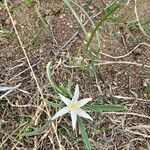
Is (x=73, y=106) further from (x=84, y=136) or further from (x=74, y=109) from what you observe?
(x=84, y=136)

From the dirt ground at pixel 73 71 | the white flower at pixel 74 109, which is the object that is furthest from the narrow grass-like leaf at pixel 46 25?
the white flower at pixel 74 109

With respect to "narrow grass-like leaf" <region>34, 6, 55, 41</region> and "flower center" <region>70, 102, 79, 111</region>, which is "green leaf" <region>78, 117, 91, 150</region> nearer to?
"flower center" <region>70, 102, 79, 111</region>

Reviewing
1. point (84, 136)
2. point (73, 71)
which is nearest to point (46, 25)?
point (73, 71)

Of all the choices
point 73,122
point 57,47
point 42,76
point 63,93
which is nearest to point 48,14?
point 57,47

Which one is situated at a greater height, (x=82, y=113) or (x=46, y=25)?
(x=46, y=25)

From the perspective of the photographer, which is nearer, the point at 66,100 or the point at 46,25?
the point at 66,100

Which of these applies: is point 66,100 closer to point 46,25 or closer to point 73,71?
point 73,71

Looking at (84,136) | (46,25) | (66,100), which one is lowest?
(84,136)

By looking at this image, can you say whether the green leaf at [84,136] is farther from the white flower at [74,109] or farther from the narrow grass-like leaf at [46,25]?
the narrow grass-like leaf at [46,25]
